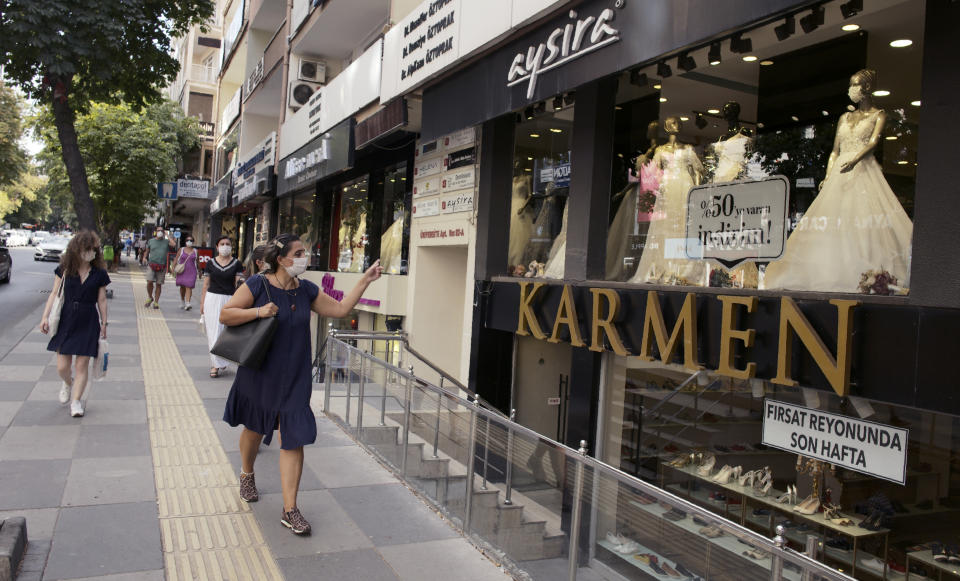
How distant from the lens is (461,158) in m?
9.81

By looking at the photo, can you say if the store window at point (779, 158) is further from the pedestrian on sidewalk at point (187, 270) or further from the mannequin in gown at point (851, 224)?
the pedestrian on sidewalk at point (187, 270)

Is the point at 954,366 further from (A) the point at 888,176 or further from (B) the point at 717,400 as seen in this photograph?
(B) the point at 717,400

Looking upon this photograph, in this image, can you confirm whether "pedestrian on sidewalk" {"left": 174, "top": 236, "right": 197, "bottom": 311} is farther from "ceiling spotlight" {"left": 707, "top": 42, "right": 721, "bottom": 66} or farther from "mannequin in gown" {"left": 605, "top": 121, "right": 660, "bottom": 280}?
"ceiling spotlight" {"left": 707, "top": 42, "right": 721, "bottom": 66}

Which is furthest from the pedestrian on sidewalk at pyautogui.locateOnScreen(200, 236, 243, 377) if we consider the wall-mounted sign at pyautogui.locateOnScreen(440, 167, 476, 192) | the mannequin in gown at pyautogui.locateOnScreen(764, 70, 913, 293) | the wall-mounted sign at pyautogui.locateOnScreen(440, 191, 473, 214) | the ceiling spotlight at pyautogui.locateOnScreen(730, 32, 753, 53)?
the mannequin in gown at pyautogui.locateOnScreen(764, 70, 913, 293)

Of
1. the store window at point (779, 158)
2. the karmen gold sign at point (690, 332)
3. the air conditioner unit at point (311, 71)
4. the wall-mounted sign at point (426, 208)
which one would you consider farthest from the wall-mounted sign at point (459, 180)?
the air conditioner unit at point (311, 71)

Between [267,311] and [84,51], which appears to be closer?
[267,311]

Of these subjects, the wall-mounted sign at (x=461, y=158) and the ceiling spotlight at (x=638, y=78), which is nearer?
the ceiling spotlight at (x=638, y=78)

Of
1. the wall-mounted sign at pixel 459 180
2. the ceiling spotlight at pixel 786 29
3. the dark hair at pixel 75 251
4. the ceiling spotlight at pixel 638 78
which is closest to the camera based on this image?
the ceiling spotlight at pixel 786 29

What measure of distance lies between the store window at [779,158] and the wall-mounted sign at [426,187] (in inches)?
157

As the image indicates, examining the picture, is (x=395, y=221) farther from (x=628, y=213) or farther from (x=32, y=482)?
(x=32, y=482)

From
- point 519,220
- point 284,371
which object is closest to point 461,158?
point 519,220

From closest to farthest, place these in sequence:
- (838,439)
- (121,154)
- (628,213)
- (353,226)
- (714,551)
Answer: (714,551), (838,439), (628,213), (353,226), (121,154)

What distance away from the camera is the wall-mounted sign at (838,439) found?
14.6 ft

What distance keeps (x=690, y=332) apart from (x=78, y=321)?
5437mm
